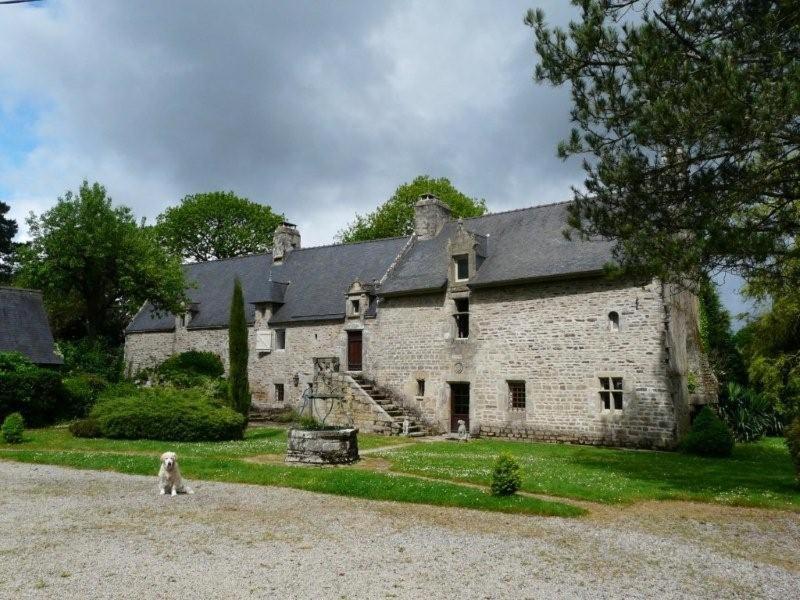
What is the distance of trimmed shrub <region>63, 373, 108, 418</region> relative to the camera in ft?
79.6

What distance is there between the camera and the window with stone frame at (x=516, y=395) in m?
21.6

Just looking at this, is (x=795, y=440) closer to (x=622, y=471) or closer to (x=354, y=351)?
(x=622, y=471)

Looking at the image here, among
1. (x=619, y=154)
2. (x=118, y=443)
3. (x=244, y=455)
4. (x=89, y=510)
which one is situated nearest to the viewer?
(x=89, y=510)

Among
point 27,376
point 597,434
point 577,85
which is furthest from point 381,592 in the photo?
point 27,376

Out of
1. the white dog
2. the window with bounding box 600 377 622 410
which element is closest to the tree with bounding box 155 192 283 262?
the window with bounding box 600 377 622 410

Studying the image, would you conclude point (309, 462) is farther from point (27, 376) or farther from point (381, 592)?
point (27, 376)

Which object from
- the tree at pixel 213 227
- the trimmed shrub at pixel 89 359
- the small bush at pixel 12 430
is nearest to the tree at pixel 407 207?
the tree at pixel 213 227

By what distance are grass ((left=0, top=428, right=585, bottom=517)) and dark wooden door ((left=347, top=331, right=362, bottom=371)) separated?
6.73 metres

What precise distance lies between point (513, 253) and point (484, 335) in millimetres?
3102

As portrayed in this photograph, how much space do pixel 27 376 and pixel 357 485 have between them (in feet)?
A: 54.7

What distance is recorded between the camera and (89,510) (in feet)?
29.3

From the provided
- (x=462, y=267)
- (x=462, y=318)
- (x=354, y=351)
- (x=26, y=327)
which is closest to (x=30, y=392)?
(x=26, y=327)

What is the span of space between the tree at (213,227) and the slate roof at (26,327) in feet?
58.9

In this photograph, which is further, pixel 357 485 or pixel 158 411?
pixel 158 411
